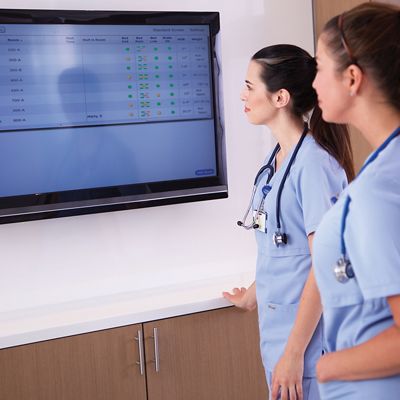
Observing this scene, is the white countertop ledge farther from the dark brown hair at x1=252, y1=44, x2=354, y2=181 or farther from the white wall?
the dark brown hair at x1=252, y1=44, x2=354, y2=181

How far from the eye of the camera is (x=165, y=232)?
300 centimetres

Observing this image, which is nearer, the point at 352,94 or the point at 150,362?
the point at 352,94

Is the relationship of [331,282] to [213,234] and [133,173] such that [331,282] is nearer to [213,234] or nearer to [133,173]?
[133,173]

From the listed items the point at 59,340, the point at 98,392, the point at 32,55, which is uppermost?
the point at 32,55

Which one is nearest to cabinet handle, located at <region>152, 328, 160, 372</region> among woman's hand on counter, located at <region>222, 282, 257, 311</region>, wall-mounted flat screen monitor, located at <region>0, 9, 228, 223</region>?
woman's hand on counter, located at <region>222, 282, 257, 311</region>

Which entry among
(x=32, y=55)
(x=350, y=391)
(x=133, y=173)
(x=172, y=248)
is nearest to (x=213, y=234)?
(x=172, y=248)

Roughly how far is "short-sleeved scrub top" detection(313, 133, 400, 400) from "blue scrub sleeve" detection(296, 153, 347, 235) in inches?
21.9

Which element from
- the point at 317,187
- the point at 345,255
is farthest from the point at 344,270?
the point at 317,187

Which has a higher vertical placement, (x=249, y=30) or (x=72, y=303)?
(x=249, y=30)

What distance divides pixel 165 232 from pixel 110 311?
1.61 feet

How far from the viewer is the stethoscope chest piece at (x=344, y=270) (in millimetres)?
1319

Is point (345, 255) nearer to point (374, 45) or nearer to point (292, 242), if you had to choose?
point (374, 45)

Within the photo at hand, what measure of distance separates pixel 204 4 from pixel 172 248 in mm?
1053

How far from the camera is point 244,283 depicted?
299cm
